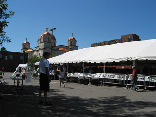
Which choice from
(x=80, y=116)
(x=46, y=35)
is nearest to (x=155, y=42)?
(x=80, y=116)

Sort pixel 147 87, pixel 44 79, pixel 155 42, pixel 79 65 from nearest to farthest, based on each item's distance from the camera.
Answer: pixel 44 79, pixel 147 87, pixel 155 42, pixel 79 65

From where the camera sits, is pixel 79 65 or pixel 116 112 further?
Result: pixel 79 65

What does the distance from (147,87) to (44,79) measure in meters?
9.55

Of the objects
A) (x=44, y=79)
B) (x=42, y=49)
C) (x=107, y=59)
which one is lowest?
(x=44, y=79)

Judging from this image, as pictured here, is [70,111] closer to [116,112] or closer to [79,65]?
[116,112]

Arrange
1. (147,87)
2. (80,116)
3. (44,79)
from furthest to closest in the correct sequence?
1. (147,87)
2. (44,79)
3. (80,116)

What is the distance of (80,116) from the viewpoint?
5.43m

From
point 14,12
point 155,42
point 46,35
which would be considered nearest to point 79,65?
point 155,42

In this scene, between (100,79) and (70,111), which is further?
(100,79)

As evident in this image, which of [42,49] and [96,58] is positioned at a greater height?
[42,49]

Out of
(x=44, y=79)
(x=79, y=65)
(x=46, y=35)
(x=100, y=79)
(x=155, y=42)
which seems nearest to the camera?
(x=44, y=79)

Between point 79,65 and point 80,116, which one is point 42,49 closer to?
point 79,65

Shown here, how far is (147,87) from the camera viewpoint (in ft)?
44.3

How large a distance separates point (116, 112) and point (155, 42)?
11032 mm
